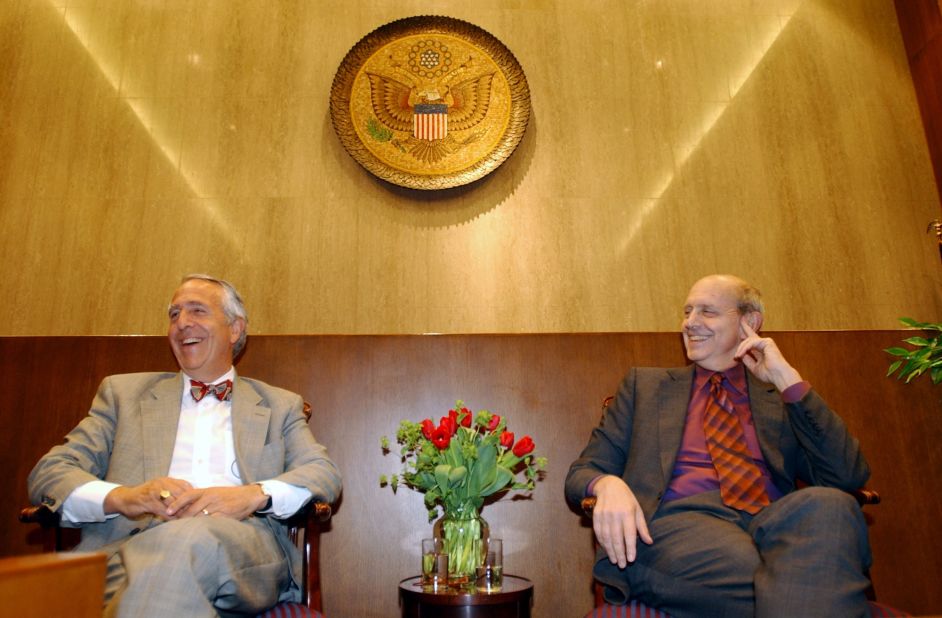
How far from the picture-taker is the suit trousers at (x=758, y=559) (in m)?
1.83

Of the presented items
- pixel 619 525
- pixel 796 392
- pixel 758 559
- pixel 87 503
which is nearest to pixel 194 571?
pixel 87 503

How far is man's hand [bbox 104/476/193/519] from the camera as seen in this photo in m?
2.18

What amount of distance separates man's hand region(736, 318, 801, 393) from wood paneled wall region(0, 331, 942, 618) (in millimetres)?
656

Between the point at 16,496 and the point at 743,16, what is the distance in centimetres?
431

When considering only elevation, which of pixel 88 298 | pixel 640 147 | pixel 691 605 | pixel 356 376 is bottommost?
pixel 691 605

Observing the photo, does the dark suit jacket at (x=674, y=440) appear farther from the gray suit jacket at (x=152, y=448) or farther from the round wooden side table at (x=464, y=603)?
the gray suit jacket at (x=152, y=448)

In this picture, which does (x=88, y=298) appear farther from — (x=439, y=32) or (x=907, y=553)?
(x=907, y=553)

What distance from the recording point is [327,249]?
13.1 feet

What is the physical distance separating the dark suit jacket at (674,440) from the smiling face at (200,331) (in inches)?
51.8

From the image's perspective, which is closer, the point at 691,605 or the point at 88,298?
the point at 691,605

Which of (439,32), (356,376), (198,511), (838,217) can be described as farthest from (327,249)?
(838,217)

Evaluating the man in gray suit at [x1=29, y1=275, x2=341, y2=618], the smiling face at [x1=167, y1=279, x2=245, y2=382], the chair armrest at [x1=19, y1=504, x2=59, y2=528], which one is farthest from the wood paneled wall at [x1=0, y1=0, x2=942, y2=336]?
the chair armrest at [x1=19, y1=504, x2=59, y2=528]

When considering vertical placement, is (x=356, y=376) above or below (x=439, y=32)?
below

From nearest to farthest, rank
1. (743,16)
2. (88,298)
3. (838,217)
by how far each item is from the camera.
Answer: (88,298) → (838,217) → (743,16)
